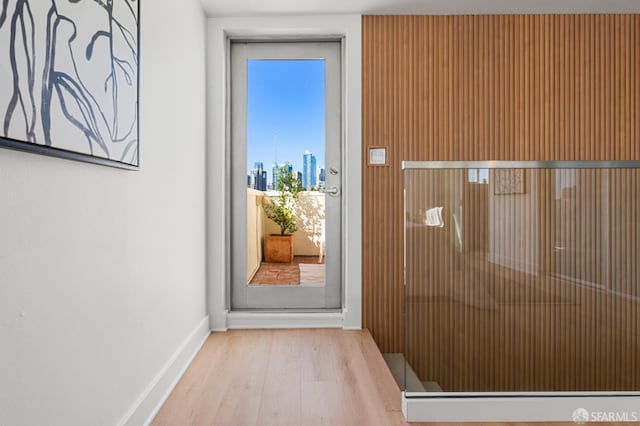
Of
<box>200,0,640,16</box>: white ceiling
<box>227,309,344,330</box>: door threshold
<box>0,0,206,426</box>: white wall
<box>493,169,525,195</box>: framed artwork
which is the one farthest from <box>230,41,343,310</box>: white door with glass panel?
<box>493,169,525,195</box>: framed artwork

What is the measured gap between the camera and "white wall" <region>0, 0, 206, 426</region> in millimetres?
876

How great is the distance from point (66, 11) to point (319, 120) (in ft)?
6.50

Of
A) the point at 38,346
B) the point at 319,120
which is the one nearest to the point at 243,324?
the point at 319,120

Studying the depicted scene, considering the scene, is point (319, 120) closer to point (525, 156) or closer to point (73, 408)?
point (525, 156)

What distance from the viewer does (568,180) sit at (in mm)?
1678

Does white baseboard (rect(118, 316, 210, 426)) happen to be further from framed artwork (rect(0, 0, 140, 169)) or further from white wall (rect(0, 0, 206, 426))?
framed artwork (rect(0, 0, 140, 169))

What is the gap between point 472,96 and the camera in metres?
2.72

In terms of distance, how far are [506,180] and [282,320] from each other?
1.79m

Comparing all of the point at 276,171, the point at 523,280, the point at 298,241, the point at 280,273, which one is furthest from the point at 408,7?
the point at 280,273

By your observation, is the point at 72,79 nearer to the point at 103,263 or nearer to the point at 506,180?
the point at 103,263

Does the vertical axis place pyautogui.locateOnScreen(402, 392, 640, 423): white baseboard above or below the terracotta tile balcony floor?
below

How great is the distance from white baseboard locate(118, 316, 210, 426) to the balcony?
2.19 feet

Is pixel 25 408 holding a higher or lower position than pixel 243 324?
higher

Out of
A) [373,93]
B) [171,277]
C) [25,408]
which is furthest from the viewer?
[373,93]
